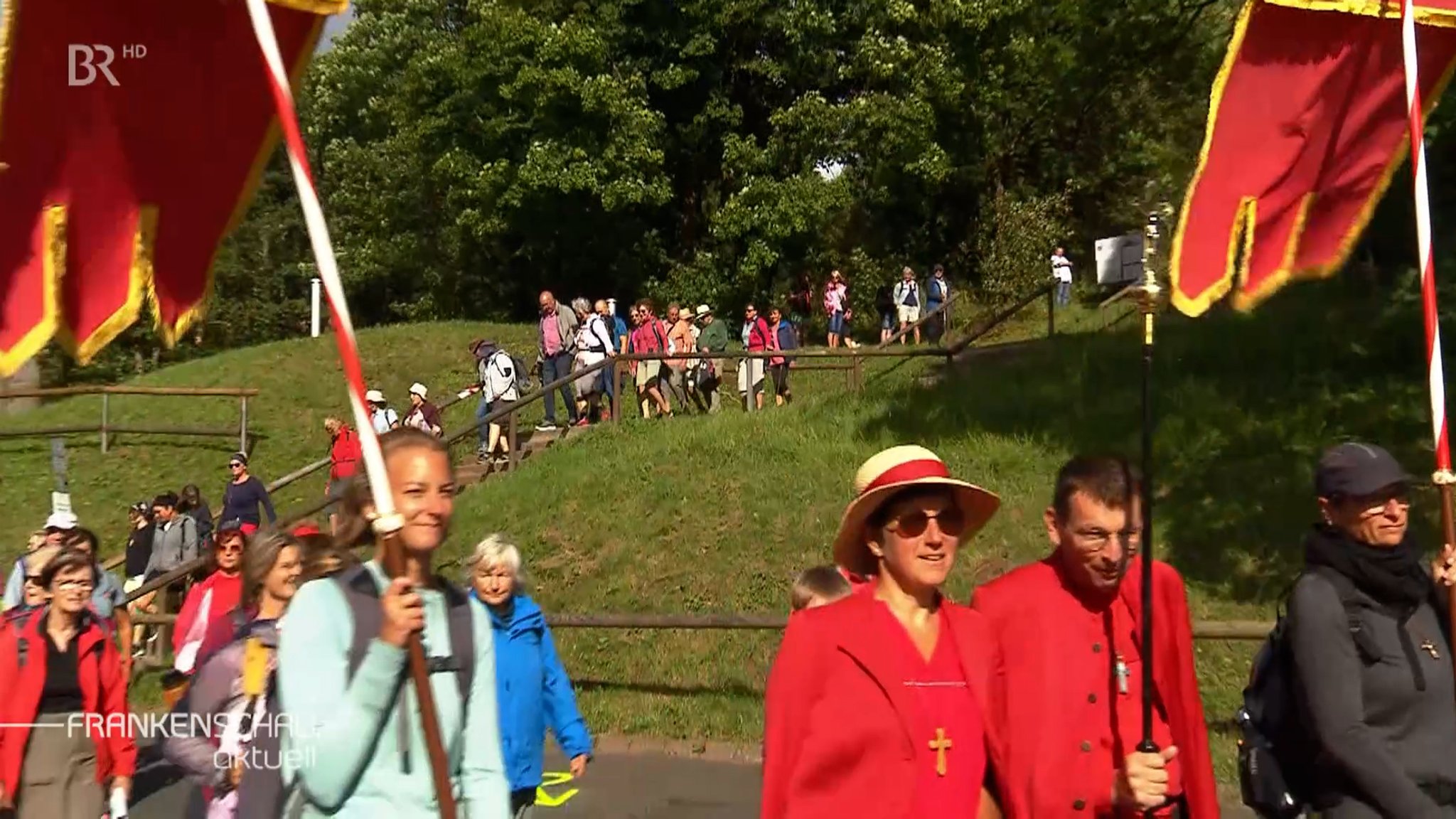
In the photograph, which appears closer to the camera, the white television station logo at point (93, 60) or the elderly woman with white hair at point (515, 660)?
the white television station logo at point (93, 60)

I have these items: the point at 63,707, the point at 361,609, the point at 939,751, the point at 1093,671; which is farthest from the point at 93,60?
the point at 63,707

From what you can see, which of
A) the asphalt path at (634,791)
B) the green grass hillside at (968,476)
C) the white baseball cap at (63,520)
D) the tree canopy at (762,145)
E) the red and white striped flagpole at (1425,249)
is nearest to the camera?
the red and white striped flagpole at (1425,249)

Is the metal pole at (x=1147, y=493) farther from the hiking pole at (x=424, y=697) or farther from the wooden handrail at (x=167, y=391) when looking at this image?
the wooden handrail at (x=167, y=391)

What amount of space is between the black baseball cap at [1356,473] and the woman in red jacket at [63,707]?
4873 mm

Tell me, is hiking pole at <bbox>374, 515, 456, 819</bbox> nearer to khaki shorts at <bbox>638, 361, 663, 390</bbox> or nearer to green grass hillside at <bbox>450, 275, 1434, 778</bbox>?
green grass hillside at <bbox>450, 275, 1434, 778</bbox>

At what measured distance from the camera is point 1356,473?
173 inches

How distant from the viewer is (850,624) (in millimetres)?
3842

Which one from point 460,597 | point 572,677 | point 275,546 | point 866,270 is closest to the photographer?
point 460,597

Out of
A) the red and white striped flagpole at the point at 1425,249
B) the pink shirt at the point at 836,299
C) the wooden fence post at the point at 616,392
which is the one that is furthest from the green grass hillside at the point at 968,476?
the pink shirt at the point at 836,299

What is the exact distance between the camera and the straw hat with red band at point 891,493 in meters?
3.91

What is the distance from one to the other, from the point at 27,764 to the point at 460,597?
3.63 meters

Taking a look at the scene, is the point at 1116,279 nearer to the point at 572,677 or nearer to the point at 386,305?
the point at 572,677

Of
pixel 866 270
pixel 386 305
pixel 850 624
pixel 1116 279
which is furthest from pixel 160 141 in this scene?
pixel 386 305

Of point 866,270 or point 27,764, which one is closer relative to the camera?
point 27,764
